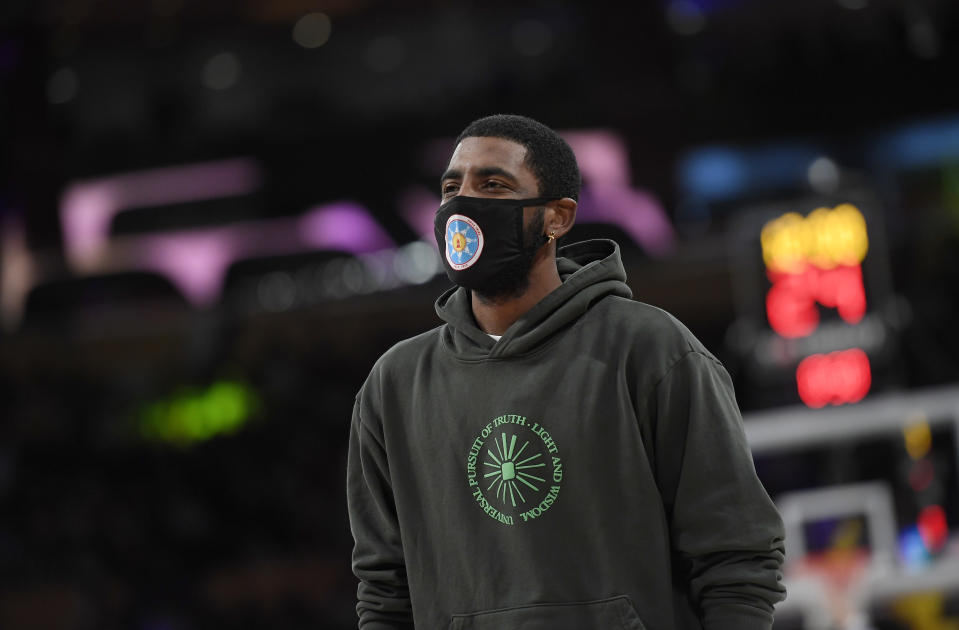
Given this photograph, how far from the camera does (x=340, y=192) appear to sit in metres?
12.2

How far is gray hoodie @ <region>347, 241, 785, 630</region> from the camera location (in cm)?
167

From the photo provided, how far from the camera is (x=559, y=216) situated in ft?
6.07

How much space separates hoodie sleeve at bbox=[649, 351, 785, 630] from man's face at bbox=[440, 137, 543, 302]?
27 cm

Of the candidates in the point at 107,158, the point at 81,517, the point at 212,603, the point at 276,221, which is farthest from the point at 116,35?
the point at 212,603

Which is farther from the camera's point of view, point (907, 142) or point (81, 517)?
point (907, 142)

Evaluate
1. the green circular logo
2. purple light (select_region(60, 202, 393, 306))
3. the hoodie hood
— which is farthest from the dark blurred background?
the green circular logo

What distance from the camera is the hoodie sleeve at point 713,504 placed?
1.65 metres

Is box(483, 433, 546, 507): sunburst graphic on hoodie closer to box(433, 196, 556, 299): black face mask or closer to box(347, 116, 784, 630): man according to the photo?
box(347, 116, 784, 630): man

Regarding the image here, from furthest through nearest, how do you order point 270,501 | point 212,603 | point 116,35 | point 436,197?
1. point 116,35
2. point 436,197
3. point 270,501
4. point 212,603

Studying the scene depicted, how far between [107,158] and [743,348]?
8.35m

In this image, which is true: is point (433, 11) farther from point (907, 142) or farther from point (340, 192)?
point (907, 142)

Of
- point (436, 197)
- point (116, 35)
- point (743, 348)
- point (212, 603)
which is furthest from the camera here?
point (116, 35)

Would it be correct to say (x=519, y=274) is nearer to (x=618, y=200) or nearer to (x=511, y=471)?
(x=511, y=471)

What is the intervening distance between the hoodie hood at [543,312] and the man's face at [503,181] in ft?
0.19
